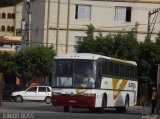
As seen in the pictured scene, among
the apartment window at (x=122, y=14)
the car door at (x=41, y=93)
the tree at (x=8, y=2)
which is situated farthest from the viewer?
the tree at (x=8, y=2)

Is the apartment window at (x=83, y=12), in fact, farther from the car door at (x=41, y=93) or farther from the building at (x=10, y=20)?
the building at (x=10, y=20)

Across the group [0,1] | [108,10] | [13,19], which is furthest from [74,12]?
[13,19]

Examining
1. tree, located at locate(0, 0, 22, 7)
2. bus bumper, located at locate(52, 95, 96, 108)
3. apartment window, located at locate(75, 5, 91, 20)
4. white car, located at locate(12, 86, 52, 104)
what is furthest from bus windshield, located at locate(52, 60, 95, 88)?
tree, located at locate(0, 0, 22, 7)

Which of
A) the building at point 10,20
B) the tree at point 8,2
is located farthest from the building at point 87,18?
the building at point 10,20

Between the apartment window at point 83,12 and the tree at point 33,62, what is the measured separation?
6501 millimetres

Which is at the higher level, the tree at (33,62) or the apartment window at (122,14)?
the apartment window at (122,14)

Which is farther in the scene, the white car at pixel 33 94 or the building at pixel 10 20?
the building at pixel 10 20

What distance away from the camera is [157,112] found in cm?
3709

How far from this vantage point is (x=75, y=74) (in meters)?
34.8

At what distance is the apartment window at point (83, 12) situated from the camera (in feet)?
220

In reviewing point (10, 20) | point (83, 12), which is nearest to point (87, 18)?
point (83, 12)

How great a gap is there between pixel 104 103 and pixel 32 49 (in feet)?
87.3

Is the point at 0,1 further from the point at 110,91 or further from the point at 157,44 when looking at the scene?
the point at 110,91

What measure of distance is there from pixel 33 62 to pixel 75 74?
27.8 metres
